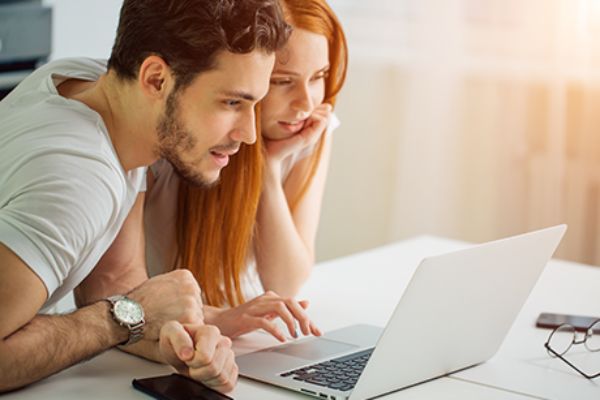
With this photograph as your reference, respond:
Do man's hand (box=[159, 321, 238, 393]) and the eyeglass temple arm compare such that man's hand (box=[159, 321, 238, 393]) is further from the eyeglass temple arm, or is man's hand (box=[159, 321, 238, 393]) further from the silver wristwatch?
the eyeglass temple arm

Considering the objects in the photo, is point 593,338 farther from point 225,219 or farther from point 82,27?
point 82,27

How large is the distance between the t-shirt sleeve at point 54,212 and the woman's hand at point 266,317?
0.97ft

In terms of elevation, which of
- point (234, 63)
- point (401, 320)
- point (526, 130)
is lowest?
point (526, 130)

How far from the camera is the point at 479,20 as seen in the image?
3223 millimetres

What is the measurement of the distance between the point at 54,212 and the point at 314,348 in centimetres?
45

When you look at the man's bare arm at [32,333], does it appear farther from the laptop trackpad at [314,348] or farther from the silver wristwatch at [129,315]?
the laptop trackpad at [314,348]

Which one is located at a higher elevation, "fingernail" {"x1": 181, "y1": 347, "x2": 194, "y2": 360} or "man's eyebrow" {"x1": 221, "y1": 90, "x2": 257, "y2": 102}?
"man's eyebrow" {"x1": 221, "y1": 90, "x2": 257, "y2": 102}

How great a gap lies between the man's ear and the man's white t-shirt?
0.09 metres

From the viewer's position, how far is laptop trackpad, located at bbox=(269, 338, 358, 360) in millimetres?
1400

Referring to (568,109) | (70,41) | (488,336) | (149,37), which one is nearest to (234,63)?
(149,37)

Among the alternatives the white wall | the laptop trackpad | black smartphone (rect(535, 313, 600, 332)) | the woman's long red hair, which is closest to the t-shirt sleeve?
the laptop trackpad

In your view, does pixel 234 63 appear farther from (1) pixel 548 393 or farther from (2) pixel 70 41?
(2) pixel 70 41

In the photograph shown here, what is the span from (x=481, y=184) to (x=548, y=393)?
2128 mm

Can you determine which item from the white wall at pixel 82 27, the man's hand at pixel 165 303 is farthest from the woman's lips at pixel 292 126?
the white wall at pixel 82 27
